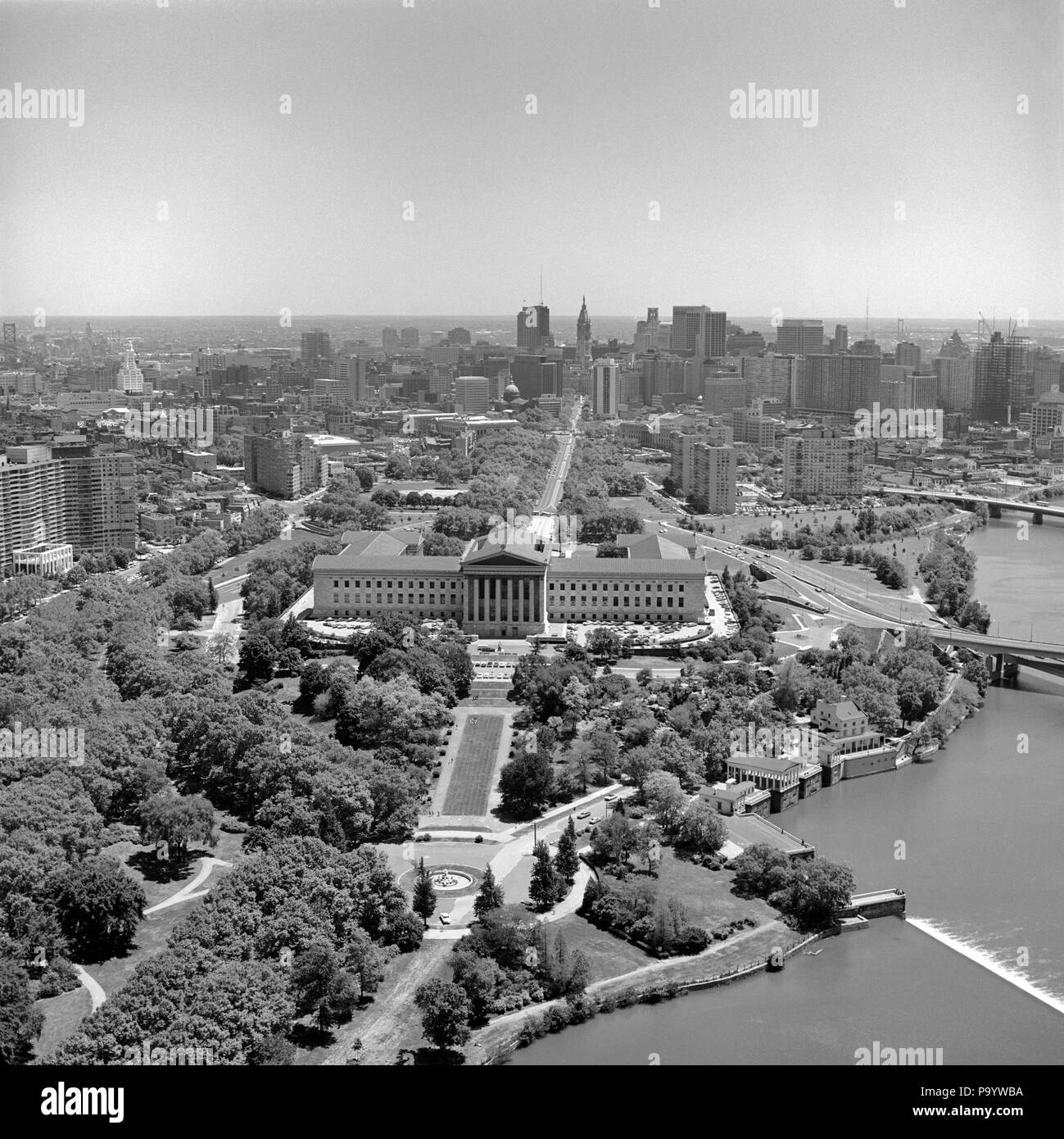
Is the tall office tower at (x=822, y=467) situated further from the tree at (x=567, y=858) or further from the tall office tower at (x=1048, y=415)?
the tree at (x=567, y=858)

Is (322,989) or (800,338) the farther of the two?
(800,338)

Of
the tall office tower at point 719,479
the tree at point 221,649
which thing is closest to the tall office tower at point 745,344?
the tall office tower at point 719,479

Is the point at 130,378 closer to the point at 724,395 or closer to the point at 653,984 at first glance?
the point at 724,395

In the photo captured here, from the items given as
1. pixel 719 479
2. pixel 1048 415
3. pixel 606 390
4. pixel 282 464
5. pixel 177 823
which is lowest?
pixel 177 823

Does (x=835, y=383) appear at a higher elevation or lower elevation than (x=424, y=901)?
higher

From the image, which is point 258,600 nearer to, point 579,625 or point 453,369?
point 579,625

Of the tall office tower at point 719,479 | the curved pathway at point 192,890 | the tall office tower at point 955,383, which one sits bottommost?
the curved pathway at point 192,890

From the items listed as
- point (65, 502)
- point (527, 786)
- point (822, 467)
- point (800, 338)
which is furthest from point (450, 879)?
point (800, 338)

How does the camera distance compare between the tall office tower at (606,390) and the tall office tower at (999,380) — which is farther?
the tall office tower at (606,390)
